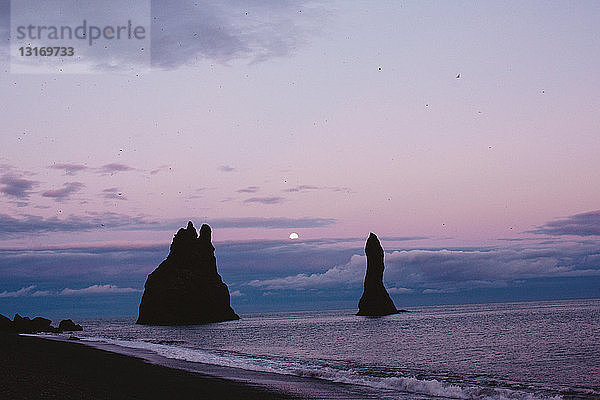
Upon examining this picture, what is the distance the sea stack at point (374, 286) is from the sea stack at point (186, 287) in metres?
44.6

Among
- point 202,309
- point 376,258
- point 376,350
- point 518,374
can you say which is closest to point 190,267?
point 202,309

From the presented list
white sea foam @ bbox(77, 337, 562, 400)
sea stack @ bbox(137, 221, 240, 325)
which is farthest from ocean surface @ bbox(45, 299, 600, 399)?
sea stack @ bbox(137, 221, 240, 325)

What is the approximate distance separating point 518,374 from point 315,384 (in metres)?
14.1

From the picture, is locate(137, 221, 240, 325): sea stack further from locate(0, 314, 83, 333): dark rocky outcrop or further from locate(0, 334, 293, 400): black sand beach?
locate(0, 334, 293, 400): black sand beach

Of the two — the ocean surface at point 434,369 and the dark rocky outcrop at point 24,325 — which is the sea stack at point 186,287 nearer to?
the dark rocky outcrop at point 24,325

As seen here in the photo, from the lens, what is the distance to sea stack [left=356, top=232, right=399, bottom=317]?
170 m

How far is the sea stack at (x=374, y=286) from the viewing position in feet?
557

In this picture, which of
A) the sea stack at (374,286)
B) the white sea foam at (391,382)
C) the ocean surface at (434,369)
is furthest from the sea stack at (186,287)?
the white sea foam at (391,382)

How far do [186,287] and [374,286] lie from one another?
2301 inches

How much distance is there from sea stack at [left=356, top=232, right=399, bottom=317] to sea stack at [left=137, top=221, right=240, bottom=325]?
44640 mm

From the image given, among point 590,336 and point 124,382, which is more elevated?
point 124,382

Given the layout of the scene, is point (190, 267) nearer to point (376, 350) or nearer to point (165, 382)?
point (376, 350)

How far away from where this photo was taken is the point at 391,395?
2525 centimetres

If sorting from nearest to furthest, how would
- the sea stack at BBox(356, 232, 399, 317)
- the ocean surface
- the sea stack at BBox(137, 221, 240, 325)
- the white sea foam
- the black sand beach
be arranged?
the black sand beach
the white sea foam
the ocean surface
the sea stack at BBox(137, 221, 240, 325)
the sea stack at BBox(356, 232, 399, 317)
